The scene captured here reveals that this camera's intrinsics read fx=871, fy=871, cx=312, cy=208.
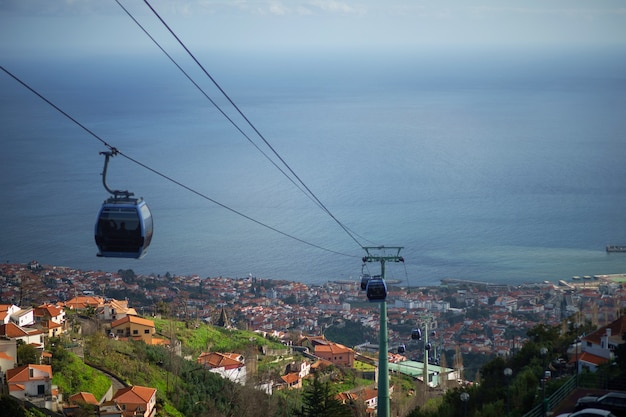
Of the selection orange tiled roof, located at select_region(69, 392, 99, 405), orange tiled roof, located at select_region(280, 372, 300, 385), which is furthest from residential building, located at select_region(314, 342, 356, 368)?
orange tiled roof, located at select_region(69, 392, 99, 405)

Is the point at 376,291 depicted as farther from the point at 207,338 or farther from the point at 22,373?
the point at 207,338

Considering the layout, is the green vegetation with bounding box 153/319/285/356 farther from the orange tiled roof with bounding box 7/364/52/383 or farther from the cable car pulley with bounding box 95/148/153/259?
the cable car pulley with bounding box 95/148/153/259

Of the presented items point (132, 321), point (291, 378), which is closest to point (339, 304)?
point (291, 378)

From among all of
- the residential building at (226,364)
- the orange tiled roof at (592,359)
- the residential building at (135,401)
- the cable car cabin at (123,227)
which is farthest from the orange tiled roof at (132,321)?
the cable car cabin at (123,227)

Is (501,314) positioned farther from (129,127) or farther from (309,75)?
(309,75)

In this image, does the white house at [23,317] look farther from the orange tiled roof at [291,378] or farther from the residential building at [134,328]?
the orange tiled roof at [291,378]
